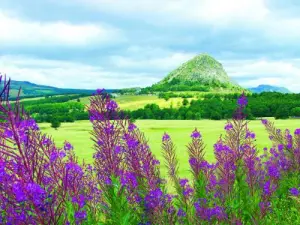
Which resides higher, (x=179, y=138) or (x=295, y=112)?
→ (x=295, y=112)

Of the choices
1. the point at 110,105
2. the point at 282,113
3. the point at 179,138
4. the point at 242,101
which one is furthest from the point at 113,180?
the point at 282,113

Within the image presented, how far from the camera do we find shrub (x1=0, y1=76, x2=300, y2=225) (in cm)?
298

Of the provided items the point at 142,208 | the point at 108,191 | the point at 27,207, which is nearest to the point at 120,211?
the point at 108,191

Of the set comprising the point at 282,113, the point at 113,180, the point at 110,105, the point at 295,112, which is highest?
the point at 110,105

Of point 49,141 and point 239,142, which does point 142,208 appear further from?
point 239,142

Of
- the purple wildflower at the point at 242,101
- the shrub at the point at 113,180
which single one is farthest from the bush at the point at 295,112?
the purple wildflower at the point at 242,101

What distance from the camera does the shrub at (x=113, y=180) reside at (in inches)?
117

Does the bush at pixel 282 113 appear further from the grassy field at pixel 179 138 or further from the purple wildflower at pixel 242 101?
the purple wildflower at pixel 242 101

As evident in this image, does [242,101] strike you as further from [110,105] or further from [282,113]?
[282,113]

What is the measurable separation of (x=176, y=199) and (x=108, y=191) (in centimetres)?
231

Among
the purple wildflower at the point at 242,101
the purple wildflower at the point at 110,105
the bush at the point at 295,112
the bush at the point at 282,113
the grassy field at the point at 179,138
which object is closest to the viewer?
the purple wildflower at the point at 110,105

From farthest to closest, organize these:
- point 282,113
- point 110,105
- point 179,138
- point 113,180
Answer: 1. point 282,113
2. point 179,138
3. point 113,180
4. point 110,105

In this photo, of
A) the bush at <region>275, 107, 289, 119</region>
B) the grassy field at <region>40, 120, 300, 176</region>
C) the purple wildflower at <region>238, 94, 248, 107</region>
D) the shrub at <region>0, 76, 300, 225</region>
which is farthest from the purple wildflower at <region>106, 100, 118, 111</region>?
the bush at <region>275, 107, 289, 119</region>

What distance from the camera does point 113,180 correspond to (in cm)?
492
